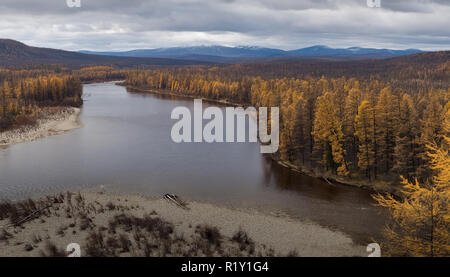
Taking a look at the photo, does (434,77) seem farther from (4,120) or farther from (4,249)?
(4,249)

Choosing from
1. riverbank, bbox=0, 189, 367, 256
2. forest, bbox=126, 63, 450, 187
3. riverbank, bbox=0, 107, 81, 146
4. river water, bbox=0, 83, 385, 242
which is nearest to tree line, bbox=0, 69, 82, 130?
riverbank, bbox=0, 107, 81, 146

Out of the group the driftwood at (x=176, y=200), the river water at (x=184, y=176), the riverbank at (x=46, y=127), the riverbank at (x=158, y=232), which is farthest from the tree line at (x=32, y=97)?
the riverbank at (x=158, y=232)

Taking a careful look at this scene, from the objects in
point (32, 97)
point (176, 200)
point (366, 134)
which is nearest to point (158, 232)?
point (176, 200)

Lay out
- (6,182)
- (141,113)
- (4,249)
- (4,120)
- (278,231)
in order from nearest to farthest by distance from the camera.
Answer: (4,249), (278,231), (6,182), (4,120), (141,113)

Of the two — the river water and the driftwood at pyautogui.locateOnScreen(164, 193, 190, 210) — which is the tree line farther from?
the driftwood at pyautogui.locateOnScreen(164, 193, 190, 210)

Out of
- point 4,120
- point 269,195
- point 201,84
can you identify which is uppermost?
point 201,84

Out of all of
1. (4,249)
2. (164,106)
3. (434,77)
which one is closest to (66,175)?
(4,249)

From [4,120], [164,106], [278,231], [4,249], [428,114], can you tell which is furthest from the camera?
[164,106]
